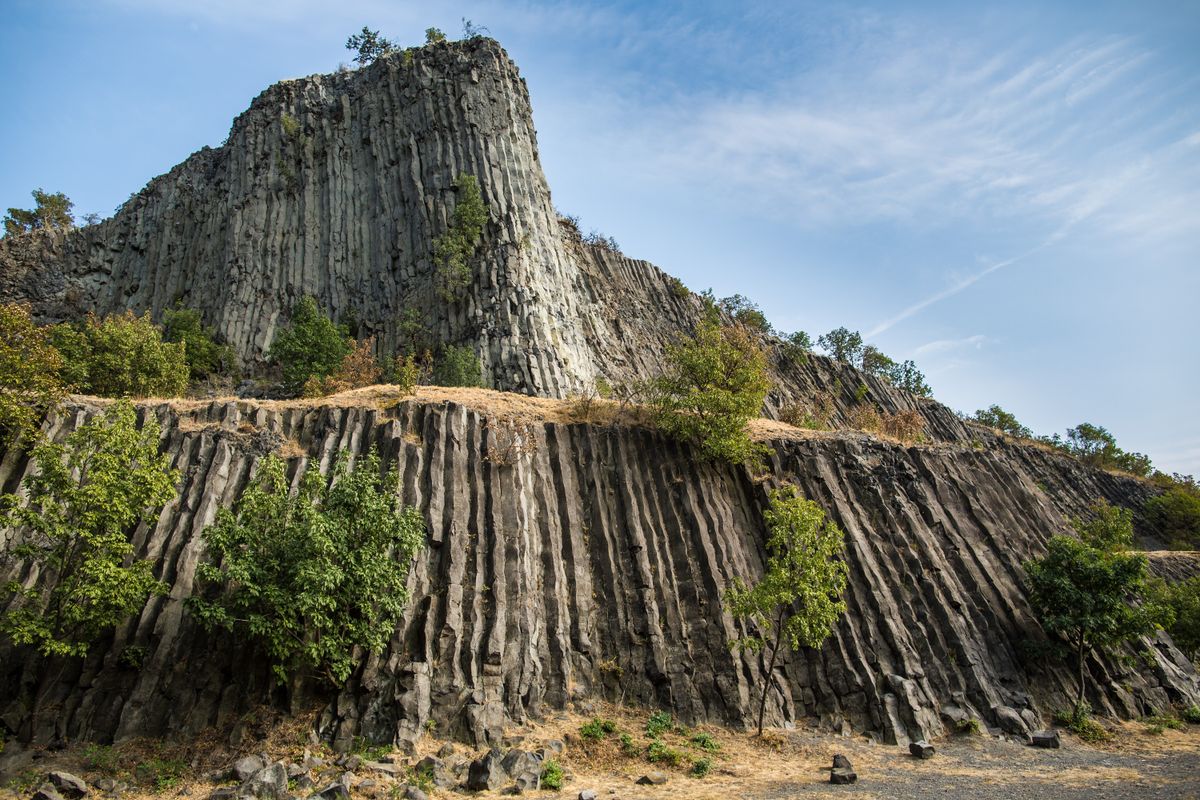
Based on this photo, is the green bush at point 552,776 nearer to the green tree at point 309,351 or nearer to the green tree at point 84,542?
the green tree at point 84,542

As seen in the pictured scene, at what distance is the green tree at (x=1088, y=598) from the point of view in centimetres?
1802

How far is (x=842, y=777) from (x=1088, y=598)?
415 inches

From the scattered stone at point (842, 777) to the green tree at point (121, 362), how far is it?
2694 centimetres

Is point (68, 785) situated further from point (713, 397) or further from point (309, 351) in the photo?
point (309, 351)

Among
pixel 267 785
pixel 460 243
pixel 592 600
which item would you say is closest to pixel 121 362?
pixel 460 243

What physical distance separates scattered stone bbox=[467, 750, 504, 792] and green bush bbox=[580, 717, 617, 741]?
2.46 m

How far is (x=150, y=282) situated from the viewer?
5078cm

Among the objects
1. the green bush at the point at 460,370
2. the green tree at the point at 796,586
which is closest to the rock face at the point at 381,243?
the green bush at the point at 460,370

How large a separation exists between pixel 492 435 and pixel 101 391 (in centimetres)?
1740

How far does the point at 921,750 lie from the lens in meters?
14.9

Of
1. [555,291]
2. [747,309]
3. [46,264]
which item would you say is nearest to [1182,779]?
[555,291]

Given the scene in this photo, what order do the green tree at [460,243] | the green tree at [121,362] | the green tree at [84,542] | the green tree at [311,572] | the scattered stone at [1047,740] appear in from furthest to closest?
the green tree at [460,243] → the green tree at [121,362] → the scattered stone at [1047,740] → the green tree at [311,572] → the green tree at [84,542]

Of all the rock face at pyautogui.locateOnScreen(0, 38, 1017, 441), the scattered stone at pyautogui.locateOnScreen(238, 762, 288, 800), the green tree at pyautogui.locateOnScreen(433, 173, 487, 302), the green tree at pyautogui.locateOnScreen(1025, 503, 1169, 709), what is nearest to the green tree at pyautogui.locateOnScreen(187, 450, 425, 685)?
the scattered stone at pyautogui.locateOnScreen(238, 762, 288, 800)

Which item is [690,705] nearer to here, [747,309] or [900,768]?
[900,768]
